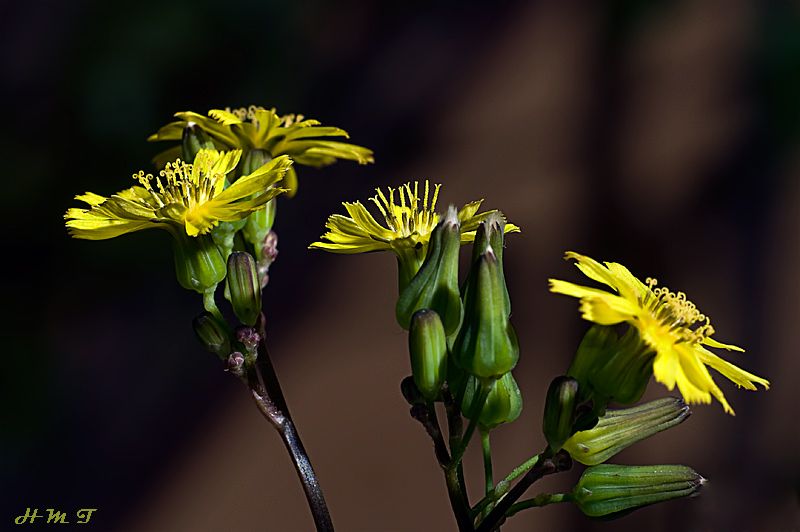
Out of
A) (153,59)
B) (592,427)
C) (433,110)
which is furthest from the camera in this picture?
(433,110)

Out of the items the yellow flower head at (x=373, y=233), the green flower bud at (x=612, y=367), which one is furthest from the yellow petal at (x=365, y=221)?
the green flower bud at (x=612, y=367)

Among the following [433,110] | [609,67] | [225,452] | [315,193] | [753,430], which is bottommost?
[225,452]

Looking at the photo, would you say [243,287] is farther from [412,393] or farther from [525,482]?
[525,482]

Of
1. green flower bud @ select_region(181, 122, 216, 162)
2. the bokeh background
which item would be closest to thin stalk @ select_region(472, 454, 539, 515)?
green flower bud @ select_region(181, 122, 216, 162)

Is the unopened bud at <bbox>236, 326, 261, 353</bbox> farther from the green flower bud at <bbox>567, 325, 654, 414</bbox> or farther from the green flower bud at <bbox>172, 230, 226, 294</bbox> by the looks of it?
the green flower bud at <bbox>567, 325, 654, 414</bbox>

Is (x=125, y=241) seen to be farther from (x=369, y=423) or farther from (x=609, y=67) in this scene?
(x=609, y=67)

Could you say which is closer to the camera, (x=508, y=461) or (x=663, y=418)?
(x=663, y=418)

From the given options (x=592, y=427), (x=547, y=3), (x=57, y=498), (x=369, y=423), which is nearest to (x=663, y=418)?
(x=592, y=427)
